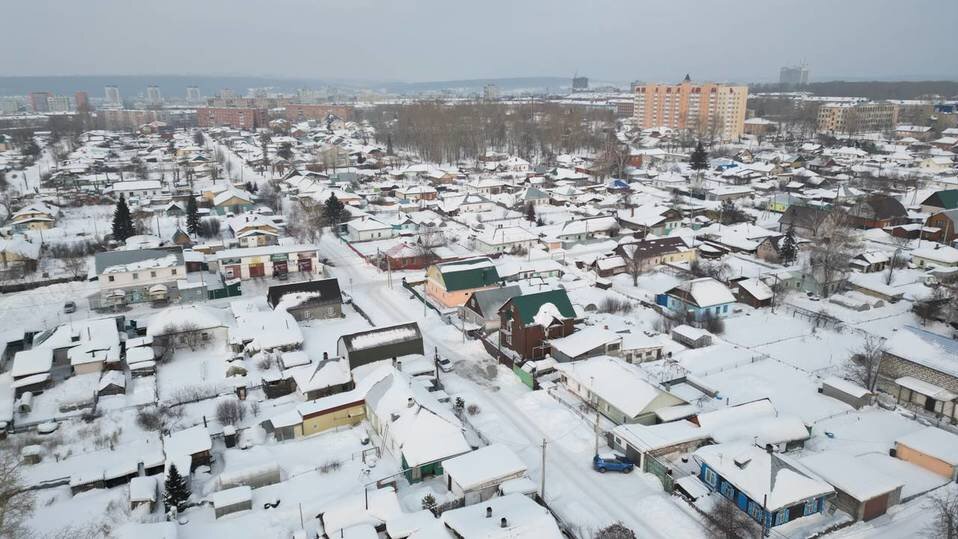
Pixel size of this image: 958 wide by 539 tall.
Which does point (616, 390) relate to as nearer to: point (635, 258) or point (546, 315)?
point (546, 315)

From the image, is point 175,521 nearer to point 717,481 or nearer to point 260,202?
point 717,481

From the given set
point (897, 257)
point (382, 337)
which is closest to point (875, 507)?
point (382, 337)

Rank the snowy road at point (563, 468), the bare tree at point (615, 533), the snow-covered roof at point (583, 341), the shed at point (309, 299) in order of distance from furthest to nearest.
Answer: the shed at point (309, 299)
the snow-covered roof at point (583, 341)
the snowy road at point (563, 468)
the bare tree at point (615, 533)

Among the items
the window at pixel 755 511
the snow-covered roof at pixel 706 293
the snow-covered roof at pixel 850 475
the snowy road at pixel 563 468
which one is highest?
the snow-covered roof at pixel 706 293

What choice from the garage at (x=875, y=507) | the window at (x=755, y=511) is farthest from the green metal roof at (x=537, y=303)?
the garage at (x=875, y=507)

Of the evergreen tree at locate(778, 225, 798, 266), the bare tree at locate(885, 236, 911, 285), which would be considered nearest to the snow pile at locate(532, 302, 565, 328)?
the evergreen tree at locate(778, 225, 798, 266)

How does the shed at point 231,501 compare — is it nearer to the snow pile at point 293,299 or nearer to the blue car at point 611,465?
the blue car at point 611,465

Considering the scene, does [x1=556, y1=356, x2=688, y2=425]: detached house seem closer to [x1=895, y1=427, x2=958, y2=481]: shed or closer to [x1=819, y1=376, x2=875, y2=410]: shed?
[x1=819, y1=376, x2=875, y2=410]: shed

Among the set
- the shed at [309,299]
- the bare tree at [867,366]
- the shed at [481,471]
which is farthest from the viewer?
the shed at [309,299]
